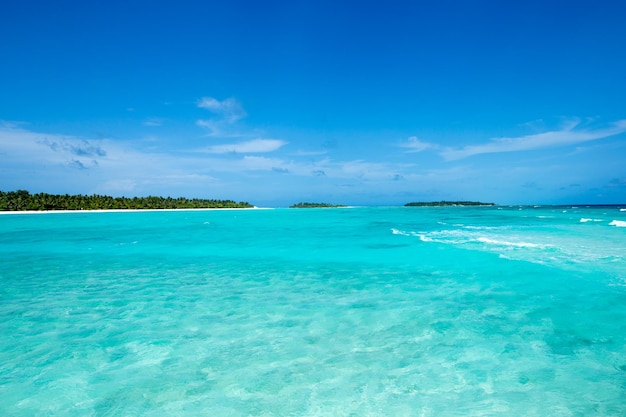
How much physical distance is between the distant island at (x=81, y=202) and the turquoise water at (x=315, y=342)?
86.7 metres

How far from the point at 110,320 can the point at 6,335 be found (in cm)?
186

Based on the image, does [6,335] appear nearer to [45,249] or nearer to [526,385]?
[526,385]

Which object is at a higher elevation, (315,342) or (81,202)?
(81,202)

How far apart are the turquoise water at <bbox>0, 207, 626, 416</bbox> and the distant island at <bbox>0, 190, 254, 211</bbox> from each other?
3414 inches

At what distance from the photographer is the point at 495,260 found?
1698 centimetres

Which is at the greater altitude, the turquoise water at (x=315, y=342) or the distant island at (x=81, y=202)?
the distant island at (x=81, y=202)

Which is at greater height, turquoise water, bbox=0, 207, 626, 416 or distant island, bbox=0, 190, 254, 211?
distant island, bbox=0, 190, 254, 211

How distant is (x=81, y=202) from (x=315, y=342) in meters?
104

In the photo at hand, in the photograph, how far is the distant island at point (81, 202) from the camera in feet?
267

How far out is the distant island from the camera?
8150 centimetres

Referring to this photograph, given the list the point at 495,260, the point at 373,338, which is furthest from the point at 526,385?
the point at 495,260

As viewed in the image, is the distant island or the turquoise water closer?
the turquoise water

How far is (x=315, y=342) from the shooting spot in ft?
22.9

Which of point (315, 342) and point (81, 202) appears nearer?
point (315, 342)
